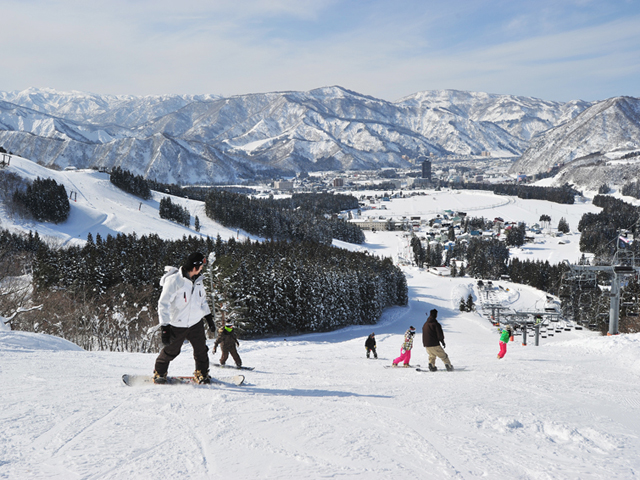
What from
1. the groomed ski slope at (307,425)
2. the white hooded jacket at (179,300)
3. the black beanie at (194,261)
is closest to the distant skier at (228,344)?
the groomed ski slope at (307,425)

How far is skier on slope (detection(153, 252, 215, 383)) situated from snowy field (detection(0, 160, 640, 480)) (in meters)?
0.59

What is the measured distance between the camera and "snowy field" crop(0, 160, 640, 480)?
440 cm

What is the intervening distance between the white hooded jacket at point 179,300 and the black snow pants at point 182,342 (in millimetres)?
112

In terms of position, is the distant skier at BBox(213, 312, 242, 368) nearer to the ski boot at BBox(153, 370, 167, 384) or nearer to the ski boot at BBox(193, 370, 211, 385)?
the ski boot at BBox(193, 370, 211, 385)

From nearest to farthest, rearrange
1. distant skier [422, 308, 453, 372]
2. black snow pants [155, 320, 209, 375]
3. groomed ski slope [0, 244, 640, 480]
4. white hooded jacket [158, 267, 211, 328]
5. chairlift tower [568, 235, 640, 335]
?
groomed ski slope [0, 244, 640, 480], white hooded jacket [158, 267, 211, 328], black snow pants [155, 320, 209, 375], distant skier [422, 308, 453, 372], chairlift tower [568, 235, 640, 335]

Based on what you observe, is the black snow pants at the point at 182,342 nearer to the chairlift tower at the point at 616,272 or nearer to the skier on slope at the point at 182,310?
the skier on slope at the point at 182,310

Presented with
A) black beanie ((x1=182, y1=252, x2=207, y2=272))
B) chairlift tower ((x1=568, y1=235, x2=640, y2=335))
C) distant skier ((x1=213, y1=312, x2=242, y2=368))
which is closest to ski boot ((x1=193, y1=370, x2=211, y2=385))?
black beanie ((x1=182, y1=252, x2=207, y2=272))

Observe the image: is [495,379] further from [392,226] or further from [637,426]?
[392,226]

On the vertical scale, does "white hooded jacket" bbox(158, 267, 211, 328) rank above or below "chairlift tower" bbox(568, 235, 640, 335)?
above

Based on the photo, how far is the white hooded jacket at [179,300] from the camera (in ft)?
22.4

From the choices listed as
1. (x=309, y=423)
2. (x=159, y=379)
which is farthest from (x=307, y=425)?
(x=159, y=379)

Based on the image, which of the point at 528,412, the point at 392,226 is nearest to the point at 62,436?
the point at 528,412

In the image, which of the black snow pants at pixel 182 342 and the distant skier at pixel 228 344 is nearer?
the black snow pants at pixel 182 342

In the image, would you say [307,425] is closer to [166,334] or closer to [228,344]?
[166,334]
